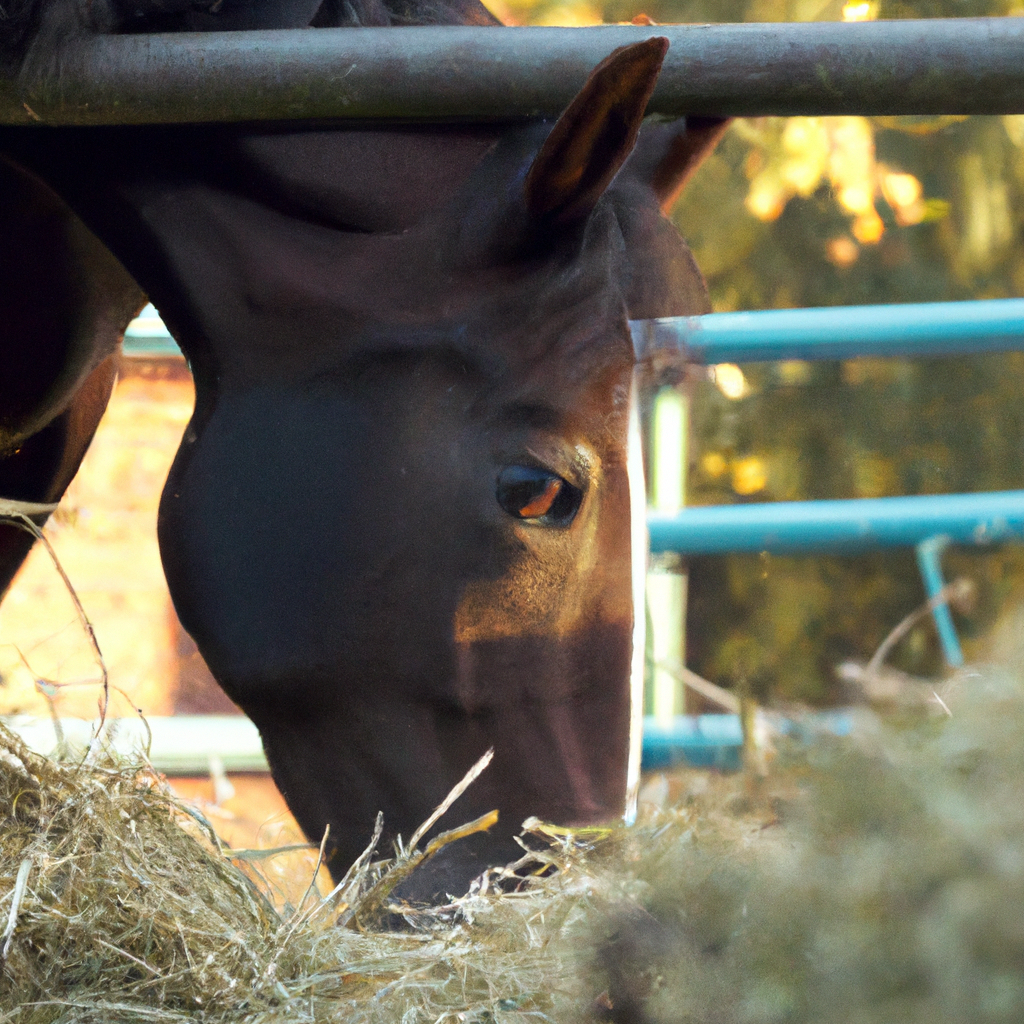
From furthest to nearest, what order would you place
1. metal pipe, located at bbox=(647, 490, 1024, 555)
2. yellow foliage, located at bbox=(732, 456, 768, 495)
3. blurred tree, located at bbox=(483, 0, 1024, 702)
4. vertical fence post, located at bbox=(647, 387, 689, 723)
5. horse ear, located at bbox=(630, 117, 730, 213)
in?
yellow foliage, located at bbox=(732, 456, 768, 495)
blurred tree, located at bbox=(483, 0, 1024, 702)
vertical fence post, located at bbox=(647, 387, 689, 723)
metal pipe, located at bbox=(647, 490, 1024, 555)
horse ear, located at bbox=(630, 117, 730, 213)

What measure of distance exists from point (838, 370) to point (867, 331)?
2.65 feet

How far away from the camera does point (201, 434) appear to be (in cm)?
97

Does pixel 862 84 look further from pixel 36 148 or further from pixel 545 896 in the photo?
pixel 36 148

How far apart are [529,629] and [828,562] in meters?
1.96

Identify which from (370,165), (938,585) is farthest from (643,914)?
(938,585)

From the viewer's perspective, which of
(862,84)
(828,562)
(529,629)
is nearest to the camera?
(862,84)

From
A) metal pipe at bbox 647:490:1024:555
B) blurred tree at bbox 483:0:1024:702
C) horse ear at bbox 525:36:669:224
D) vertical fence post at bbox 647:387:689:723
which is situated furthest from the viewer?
blurred tree at bbox 483:0:1024:702

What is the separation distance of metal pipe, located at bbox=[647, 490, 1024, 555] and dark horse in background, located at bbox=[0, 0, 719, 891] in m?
0.70

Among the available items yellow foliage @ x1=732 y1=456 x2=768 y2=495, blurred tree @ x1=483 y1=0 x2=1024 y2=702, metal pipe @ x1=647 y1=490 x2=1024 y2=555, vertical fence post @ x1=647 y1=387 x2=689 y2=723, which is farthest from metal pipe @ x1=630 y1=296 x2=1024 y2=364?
yellow foliage @ x1=732 y1=456 x2=768 y2=495

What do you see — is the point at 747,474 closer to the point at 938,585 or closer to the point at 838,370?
the point at 838,370

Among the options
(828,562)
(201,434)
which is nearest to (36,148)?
(201,434)

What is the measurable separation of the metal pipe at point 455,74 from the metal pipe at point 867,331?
801 mm

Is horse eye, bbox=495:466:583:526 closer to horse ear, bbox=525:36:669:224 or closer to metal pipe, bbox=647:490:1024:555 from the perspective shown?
horse ear, bbox=525:36:669:224

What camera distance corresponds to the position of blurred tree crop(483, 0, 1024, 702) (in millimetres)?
2229
